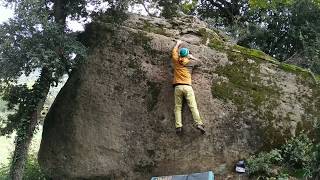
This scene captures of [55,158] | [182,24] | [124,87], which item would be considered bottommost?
[55,158]

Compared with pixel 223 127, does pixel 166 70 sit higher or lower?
higher

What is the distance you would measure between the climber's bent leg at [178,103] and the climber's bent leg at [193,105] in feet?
0.52

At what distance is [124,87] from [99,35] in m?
1.52

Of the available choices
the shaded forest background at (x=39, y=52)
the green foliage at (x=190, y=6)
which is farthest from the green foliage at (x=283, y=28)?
the green foliage at (x=190, y=6)

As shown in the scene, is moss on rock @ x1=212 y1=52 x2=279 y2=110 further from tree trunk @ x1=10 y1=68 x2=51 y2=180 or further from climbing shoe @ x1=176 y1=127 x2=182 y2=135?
tree trunk @ x1=10 y1=68 x2=51 y2=180

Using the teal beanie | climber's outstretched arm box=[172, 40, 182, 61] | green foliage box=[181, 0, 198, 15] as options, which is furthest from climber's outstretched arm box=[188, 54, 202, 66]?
green foliage box=[181, 0, 198, 15]

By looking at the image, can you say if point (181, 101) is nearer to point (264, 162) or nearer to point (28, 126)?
point (264, 162)

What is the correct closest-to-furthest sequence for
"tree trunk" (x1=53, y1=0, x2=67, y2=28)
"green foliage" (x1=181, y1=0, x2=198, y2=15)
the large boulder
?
the large boulder < "tree trunk" (x1=53, y1=0, x2=67, y2=28) < "green foliage" (x1=181, y1=0, x2=198, y2=15)

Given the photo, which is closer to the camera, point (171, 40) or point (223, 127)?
point (223, 127)

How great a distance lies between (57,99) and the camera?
1090cm

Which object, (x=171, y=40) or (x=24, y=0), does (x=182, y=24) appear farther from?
(x=24, y=0)

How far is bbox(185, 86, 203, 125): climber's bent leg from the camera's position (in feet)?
31.0

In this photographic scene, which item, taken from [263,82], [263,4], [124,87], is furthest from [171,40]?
[263,4]

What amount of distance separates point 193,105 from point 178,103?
0.34m
